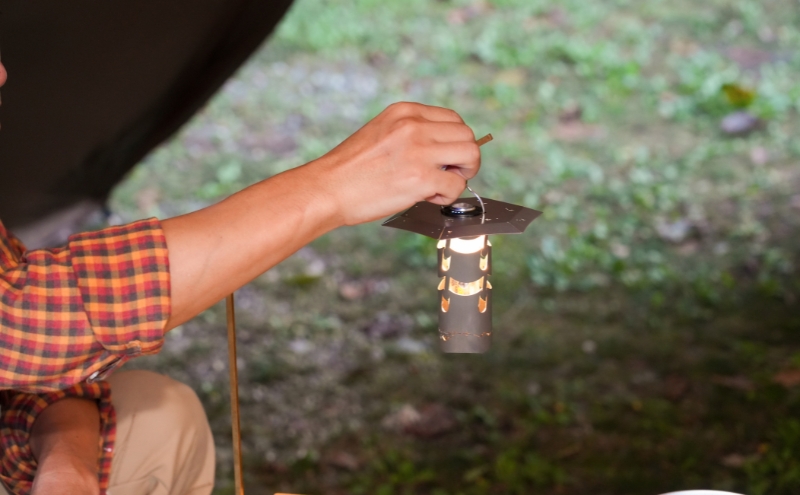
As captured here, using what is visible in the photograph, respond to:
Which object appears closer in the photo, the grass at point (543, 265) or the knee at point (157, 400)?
the knee at point (157, 400)

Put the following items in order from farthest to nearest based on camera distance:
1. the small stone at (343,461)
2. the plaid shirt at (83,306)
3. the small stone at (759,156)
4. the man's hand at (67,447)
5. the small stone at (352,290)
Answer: the small stone at (759,156)
the small stone at (352,290)
the small stone at (343,461)
the man's hand at (67,447)
the plaid shirt at (83,306)

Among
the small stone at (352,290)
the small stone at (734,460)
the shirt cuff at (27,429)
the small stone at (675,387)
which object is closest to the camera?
the shirt cuff at (27,429)

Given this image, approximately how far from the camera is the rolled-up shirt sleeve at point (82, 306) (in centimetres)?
102

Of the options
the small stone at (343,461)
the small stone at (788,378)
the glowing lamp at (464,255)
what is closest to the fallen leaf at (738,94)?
the small stone at (788,378)

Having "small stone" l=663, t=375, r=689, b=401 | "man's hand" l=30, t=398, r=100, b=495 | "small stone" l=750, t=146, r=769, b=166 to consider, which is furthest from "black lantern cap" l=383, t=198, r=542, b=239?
"small stone" l=750, t=146, r=769, b=166

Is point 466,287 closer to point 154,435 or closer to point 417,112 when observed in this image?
point 417,112

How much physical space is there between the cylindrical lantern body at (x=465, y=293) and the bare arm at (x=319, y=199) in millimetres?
82

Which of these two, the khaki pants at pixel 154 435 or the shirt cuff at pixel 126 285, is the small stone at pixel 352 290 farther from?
the shirt cuff at pixel 126 285

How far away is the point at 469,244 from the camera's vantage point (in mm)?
1163

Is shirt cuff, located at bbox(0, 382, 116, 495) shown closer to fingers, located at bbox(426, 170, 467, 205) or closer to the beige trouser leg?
the beige trouser leg

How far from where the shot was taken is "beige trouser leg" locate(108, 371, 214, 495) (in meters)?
1.49

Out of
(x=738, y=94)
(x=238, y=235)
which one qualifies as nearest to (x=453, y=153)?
(x=238, y=235)

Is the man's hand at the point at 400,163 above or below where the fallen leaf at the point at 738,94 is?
below

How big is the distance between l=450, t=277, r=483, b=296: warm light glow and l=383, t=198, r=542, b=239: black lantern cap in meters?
0.09
